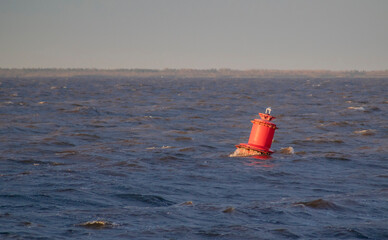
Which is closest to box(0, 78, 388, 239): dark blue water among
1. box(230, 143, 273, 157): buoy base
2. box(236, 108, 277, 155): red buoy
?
box(230, 143, 273, 157): buoy base

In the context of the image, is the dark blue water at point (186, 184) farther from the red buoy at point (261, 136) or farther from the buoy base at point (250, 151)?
the red buoy at point (261, 136)

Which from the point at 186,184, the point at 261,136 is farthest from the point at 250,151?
the point at 186,184

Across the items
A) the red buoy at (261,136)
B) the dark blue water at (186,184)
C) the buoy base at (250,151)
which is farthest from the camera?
the buoy base at (250,151)

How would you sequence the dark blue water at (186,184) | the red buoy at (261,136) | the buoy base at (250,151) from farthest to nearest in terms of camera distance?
the buoy base at (250,151) → the red buoy at (261,136) → the dark blue water at (186,184)

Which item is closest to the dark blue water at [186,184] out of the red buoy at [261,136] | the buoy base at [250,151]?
the buoy base at [250,151]

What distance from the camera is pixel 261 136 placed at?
58.7 feet

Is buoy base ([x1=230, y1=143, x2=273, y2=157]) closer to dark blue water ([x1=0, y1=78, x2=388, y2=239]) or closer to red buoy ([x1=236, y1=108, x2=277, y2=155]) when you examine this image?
red buoy ([x1=236, y1=108, x2=277, y2=155])

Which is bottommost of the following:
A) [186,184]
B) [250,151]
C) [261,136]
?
[186,184]

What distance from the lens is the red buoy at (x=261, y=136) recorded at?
58.1 feet

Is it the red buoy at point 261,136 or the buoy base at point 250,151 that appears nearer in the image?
the red buoy at point 261,136

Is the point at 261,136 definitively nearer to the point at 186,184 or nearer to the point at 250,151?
the point at 250,151

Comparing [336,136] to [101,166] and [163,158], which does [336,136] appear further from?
[101,166]

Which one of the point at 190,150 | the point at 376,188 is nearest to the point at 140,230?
the point at 376,188

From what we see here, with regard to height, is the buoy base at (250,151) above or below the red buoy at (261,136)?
below
